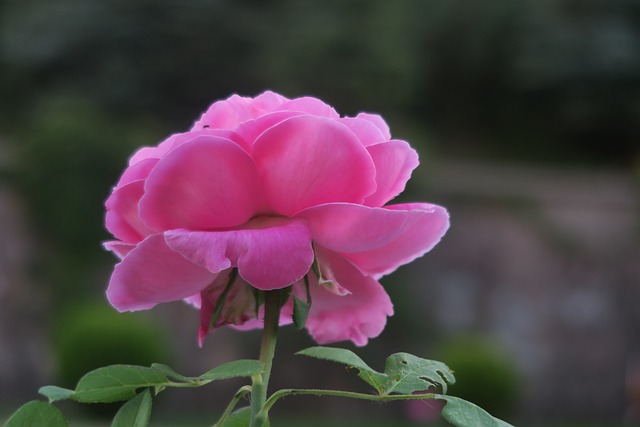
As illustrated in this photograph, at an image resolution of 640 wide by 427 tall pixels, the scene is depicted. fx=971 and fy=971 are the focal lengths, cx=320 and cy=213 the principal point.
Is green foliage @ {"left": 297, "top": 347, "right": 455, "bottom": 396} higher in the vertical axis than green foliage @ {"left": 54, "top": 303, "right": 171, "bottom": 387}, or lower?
higher

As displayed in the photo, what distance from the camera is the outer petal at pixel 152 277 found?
36 centimetres

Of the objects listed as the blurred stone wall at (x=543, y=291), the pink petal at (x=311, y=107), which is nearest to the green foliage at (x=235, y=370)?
the pink petal at (x=311, y=107)

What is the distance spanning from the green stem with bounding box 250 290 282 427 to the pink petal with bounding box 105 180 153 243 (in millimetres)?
60

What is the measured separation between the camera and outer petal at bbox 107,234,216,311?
0.36m

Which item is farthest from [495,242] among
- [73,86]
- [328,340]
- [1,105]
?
[328,340]

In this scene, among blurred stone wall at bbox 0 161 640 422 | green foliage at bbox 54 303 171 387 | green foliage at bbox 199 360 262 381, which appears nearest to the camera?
green foliage at bbox 199 360 262 381

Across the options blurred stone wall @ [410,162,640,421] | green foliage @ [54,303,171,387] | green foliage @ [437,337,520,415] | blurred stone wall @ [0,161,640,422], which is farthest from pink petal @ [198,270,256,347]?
blurred stone wall @ [410,162,640,421]

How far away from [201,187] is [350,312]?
110 mm

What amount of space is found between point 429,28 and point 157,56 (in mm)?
2926

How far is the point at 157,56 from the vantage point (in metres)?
8.93

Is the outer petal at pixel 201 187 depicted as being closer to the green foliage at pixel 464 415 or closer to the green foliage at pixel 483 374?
the green foliage at pixel 464 415

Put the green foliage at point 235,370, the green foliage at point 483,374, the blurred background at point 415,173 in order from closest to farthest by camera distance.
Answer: the green foliage at point 235,370, the green foliage at point 483,374, the blurred background at point 415,173

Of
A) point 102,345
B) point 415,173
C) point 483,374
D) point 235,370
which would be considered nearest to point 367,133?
point 235,370

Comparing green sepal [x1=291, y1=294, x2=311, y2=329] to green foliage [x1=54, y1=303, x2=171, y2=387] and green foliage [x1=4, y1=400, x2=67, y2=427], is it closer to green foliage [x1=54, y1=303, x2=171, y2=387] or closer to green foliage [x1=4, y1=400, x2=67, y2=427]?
green foliage [x1=4, y1=400, x2=67, y2=427]
